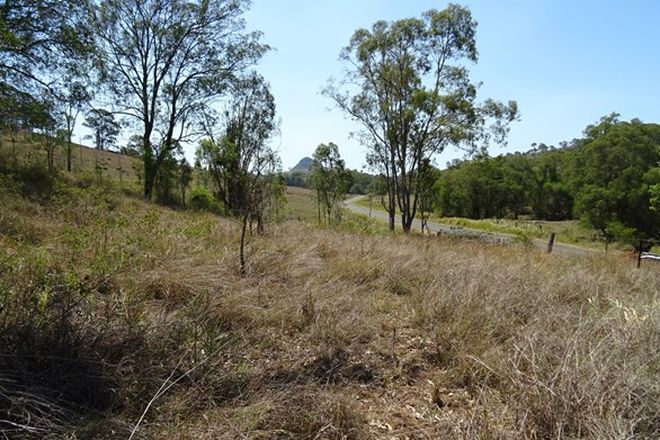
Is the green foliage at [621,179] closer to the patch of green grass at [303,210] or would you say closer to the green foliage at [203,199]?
the patch of green grass at [303,210]

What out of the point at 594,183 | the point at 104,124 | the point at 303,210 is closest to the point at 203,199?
the point at 104,124

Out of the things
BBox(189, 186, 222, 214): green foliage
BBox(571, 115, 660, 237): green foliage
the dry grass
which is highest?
BBox(571, 115, 660, 237): green foliage

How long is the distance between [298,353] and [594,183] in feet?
120

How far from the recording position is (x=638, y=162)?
2892cm

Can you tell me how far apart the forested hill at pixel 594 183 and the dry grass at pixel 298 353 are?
13.9 m

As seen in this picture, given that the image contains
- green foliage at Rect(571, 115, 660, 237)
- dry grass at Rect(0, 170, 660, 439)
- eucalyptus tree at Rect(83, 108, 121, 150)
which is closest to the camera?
dry grass at Rect(0, 170, 660, 439)

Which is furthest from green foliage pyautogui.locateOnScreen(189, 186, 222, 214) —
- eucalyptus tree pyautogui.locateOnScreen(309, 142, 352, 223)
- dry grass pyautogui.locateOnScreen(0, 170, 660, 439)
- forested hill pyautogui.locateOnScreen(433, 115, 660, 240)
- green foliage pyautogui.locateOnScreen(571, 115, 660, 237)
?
green foliage pyautogui.locateOnScreen(571, 115, 660, 237)

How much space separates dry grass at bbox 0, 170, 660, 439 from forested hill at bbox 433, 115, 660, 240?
45.7 feet

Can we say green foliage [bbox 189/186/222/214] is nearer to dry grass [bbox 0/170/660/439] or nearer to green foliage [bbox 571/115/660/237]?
dry grass [bbox 0/170/660/439]

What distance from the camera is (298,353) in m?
3.13

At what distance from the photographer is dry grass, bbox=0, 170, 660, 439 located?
205 cm

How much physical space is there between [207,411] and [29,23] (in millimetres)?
14134

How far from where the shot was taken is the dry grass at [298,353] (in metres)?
2.05

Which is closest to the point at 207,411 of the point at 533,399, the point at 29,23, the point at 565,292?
the point at 533,399
